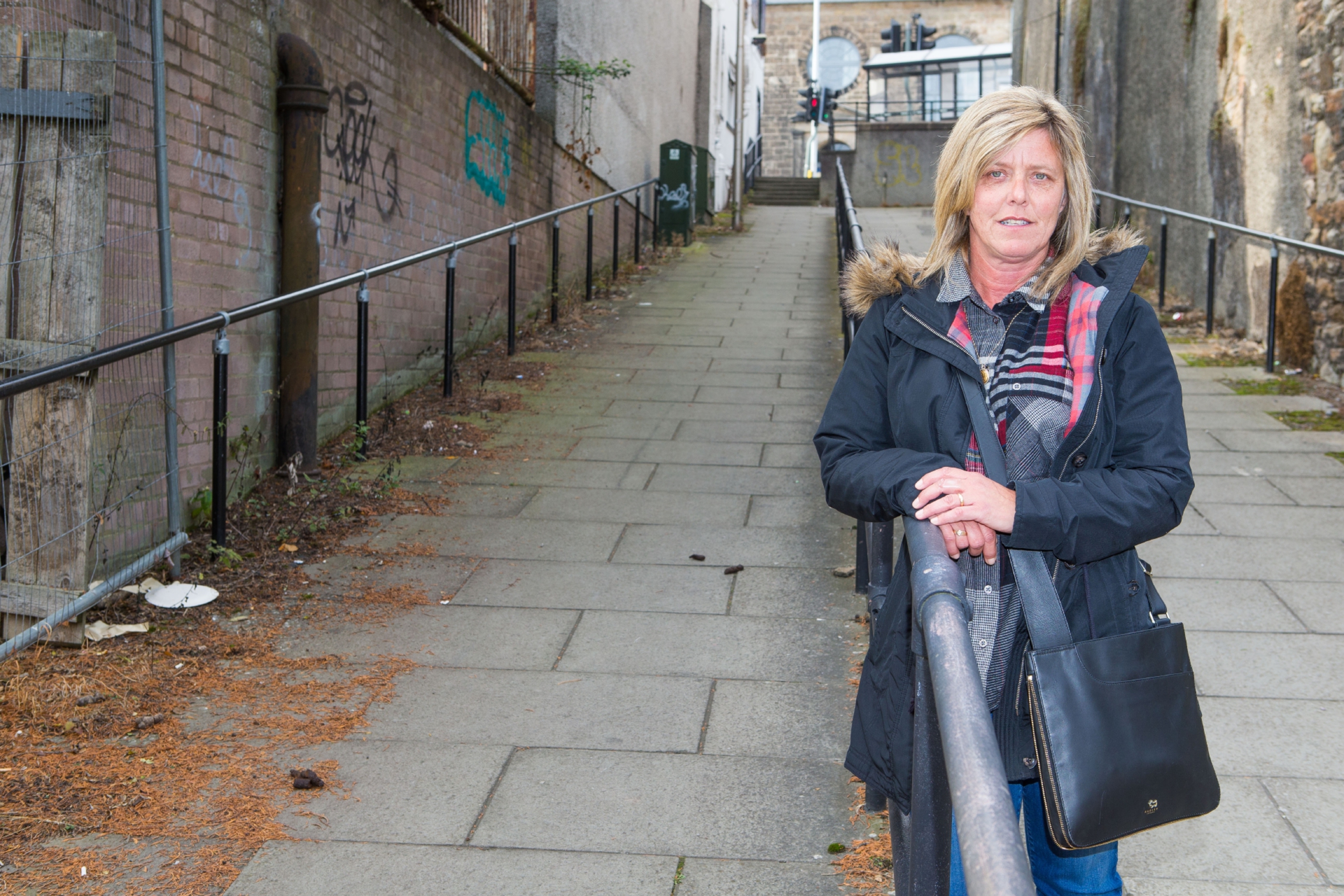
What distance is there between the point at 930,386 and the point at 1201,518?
3.96 m

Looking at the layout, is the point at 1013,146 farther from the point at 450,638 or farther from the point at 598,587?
the point at 598,587

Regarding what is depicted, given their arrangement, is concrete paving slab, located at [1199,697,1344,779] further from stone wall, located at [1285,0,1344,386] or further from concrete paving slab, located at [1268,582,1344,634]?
stone wall, located at [1285,0,1344,386]

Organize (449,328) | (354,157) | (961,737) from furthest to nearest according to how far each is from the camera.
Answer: (449,328) → (354,157) → (961,737)

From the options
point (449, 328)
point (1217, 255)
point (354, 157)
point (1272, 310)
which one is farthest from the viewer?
point (1217, 255)

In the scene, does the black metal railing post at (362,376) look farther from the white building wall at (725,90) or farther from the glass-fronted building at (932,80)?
the glass-fronted building at (932,80)

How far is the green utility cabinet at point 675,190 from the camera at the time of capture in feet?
54.7

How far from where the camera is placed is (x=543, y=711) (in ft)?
11.4

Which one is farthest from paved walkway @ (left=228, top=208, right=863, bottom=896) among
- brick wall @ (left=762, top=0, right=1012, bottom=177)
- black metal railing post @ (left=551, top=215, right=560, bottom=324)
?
brick wall @ (left=762, top=0, right=1012, bottom=177)

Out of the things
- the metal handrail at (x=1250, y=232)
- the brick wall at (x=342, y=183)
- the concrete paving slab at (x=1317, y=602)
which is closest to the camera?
the concrete paving slab at (x=1317, y=602)

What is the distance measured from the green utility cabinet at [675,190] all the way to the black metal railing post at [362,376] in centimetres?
1072

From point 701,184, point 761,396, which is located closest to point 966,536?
point 761,396

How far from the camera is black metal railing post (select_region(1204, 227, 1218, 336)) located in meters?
9.28

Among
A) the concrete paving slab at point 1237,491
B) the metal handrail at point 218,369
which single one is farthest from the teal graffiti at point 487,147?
the concrete paving slab at point 1237,491

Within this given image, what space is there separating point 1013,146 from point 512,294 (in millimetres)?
7287
